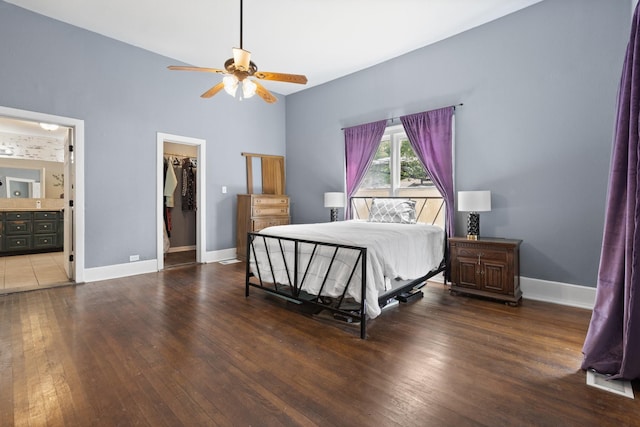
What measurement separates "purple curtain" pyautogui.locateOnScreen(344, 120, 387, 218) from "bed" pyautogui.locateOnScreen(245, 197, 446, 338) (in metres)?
1.72

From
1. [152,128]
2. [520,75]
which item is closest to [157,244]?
[152,128]

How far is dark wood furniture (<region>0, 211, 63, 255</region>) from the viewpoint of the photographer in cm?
587

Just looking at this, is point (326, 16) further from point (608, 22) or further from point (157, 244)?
point (157, 244)

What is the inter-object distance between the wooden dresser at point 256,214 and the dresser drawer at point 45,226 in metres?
4.11

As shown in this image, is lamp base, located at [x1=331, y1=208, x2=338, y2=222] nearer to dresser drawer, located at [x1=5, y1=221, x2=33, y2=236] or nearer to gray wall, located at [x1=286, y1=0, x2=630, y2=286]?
gray wall, located at [x1=286, y1=0, x2=630, y2=286]

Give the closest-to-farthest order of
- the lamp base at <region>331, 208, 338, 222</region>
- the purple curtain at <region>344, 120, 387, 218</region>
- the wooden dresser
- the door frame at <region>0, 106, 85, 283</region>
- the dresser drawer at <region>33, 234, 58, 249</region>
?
the door frame at <region>0, 106, 85, 283</region> → the purple curtain at <region>344, 120, 387, 218</region> → the lamp base at <region>331, 208, 338, 222</region> → the wooden dresser → the dresser drawer at <region>33, 234, 58, 249</region>

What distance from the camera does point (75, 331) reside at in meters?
2.52

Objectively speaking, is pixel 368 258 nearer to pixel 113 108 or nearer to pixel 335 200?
pixel 335 200

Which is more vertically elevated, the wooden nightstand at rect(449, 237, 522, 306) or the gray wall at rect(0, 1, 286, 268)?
the gray wall at rect(0, 1, 286, 268)

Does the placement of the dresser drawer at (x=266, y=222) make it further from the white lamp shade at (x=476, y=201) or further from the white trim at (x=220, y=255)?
the white lamp shade at (x=476, y=201)

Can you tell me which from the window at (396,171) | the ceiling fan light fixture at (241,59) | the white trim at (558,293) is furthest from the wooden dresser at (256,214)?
the white trim at (558,293)

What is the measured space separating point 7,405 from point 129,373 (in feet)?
1.77

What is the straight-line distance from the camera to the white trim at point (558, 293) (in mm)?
3133

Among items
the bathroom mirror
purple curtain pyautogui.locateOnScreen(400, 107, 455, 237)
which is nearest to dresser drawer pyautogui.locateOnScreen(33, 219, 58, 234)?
the bathroom mirror
